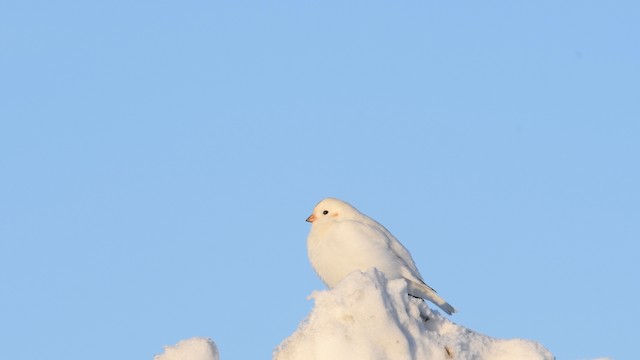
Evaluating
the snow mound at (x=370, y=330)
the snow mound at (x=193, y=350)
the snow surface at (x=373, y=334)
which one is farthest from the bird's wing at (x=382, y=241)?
the snow mound at (x=193, y=350)

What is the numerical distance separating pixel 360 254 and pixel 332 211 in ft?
6.08

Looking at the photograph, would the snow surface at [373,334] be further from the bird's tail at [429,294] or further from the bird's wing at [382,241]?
the bird's wing at [382,241]

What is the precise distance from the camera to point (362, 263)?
17.2 meters

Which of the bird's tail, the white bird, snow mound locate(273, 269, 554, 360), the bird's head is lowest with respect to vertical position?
snow mound locate(273, 269, 554, 360)

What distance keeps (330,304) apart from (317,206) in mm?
8172

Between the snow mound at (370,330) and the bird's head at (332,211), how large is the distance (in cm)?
669

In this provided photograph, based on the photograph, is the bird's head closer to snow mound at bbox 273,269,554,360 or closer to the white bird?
the white bird

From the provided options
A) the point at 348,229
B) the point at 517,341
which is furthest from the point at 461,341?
the point at 348,229

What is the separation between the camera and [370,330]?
11.0m

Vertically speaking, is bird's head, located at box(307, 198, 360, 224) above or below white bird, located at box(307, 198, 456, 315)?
above

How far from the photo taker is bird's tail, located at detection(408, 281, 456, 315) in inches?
648

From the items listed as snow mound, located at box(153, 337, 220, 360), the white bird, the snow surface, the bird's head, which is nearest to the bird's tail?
the white bird

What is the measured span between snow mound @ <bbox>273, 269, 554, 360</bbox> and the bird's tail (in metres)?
4.30

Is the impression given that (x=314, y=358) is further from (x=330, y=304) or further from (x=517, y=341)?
(x=517, y=341)
